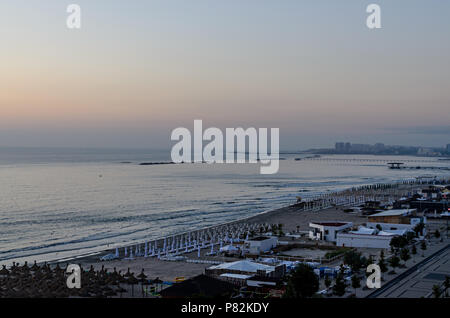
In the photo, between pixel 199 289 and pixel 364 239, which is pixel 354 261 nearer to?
pixel 199 289

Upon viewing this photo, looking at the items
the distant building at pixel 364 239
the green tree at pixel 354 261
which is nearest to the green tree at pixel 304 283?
the green tree at pixel 354 261

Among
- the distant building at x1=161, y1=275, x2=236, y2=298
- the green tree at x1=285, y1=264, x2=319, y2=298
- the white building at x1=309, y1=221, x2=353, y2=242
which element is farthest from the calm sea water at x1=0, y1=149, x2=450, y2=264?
the green tree at x1=285, y1=264, x2=319, y2=298

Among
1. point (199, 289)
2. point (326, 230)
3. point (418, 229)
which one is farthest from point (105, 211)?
point (199, 289)

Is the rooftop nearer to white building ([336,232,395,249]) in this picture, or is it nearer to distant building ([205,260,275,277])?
distant building ([205,260,275,277])

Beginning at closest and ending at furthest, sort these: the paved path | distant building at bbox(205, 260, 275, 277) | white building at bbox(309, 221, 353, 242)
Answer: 1. the paved path
2. distant building at bbox(205, 260, 275, 277)
3. white building at bbox(309, 221, 353, 242)

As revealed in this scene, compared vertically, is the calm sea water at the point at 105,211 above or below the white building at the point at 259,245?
below

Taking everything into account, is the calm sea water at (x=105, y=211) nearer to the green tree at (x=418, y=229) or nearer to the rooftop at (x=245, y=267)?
the rooftop at (x=245, y=267)

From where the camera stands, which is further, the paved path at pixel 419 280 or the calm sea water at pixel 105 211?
the calm sea water at pixel 105 211
